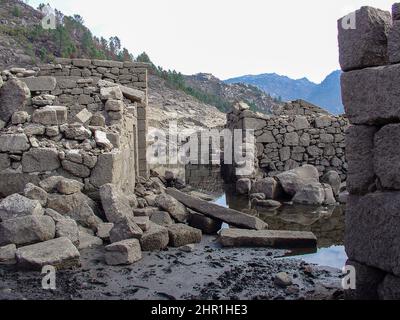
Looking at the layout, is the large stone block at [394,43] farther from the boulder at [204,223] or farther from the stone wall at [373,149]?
the boulder at [204,223]

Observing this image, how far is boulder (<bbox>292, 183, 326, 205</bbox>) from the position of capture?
11414 millimetres

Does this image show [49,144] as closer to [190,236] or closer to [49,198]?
[49,198]

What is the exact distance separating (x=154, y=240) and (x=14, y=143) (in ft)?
10.0

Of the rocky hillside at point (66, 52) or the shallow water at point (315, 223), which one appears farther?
the rocky hillside at point (66, 52)

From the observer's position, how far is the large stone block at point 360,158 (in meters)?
4.18

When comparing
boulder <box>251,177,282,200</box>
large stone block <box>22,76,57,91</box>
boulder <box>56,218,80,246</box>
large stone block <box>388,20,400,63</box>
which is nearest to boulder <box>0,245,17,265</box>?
boulder <box>56,218,80,246</box>

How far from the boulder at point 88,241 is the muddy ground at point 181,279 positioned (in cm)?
14

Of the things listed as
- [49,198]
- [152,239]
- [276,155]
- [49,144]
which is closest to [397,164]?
[152,239]

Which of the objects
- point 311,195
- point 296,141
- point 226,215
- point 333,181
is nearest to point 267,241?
point 226,215

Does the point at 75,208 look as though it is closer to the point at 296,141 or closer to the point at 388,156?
the point at 388,156

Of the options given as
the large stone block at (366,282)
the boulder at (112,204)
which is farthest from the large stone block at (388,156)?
the boulder at (112,204)

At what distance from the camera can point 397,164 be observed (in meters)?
3.82

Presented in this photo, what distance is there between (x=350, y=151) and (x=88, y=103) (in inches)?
299
